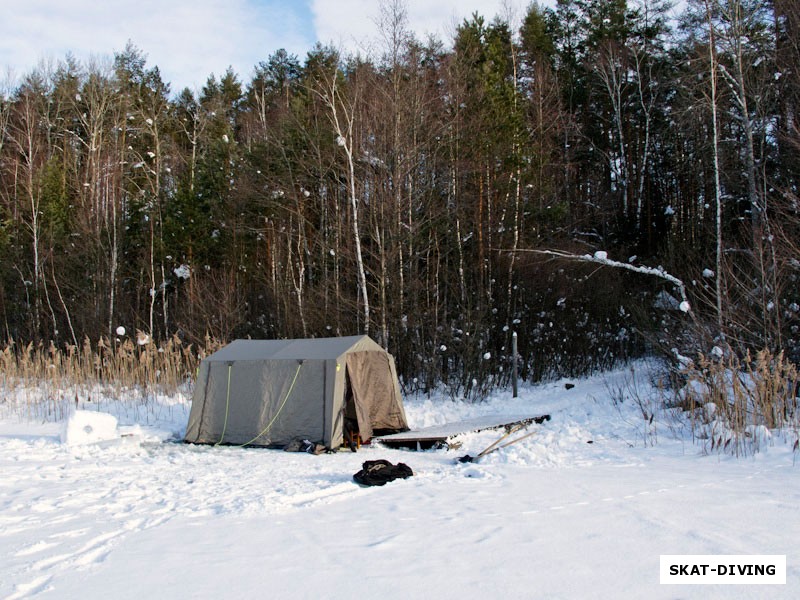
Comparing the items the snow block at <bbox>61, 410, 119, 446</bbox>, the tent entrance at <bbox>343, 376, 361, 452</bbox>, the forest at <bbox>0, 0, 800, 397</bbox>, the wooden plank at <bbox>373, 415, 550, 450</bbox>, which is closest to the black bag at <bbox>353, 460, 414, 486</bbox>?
the wooden plank at <bbox>373, 415, 550, 450</bbox>

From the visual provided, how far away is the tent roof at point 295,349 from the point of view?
8477 mm

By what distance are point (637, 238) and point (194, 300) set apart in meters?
13.4

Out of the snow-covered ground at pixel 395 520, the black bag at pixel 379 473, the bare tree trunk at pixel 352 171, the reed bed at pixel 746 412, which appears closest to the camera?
the snow-covered ground at pixel 395 520

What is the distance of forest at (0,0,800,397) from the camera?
525 inches

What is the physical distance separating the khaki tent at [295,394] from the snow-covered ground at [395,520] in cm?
69

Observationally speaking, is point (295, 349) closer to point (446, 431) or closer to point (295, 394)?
point (295, 394)

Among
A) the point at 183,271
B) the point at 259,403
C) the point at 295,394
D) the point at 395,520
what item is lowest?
the point at 395,520

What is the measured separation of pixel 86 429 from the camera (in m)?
8.06

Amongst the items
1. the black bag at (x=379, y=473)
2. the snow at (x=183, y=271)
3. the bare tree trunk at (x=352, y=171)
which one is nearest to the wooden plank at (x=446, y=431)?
the black bag at (x=379, y=473)

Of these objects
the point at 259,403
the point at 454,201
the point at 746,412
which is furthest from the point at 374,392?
the point at 454,201

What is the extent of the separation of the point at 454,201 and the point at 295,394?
787 cm

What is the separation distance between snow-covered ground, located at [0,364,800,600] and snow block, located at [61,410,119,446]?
6cm

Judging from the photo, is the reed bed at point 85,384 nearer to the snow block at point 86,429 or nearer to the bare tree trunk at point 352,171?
the snow block at point 86,429

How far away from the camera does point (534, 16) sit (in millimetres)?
23281
